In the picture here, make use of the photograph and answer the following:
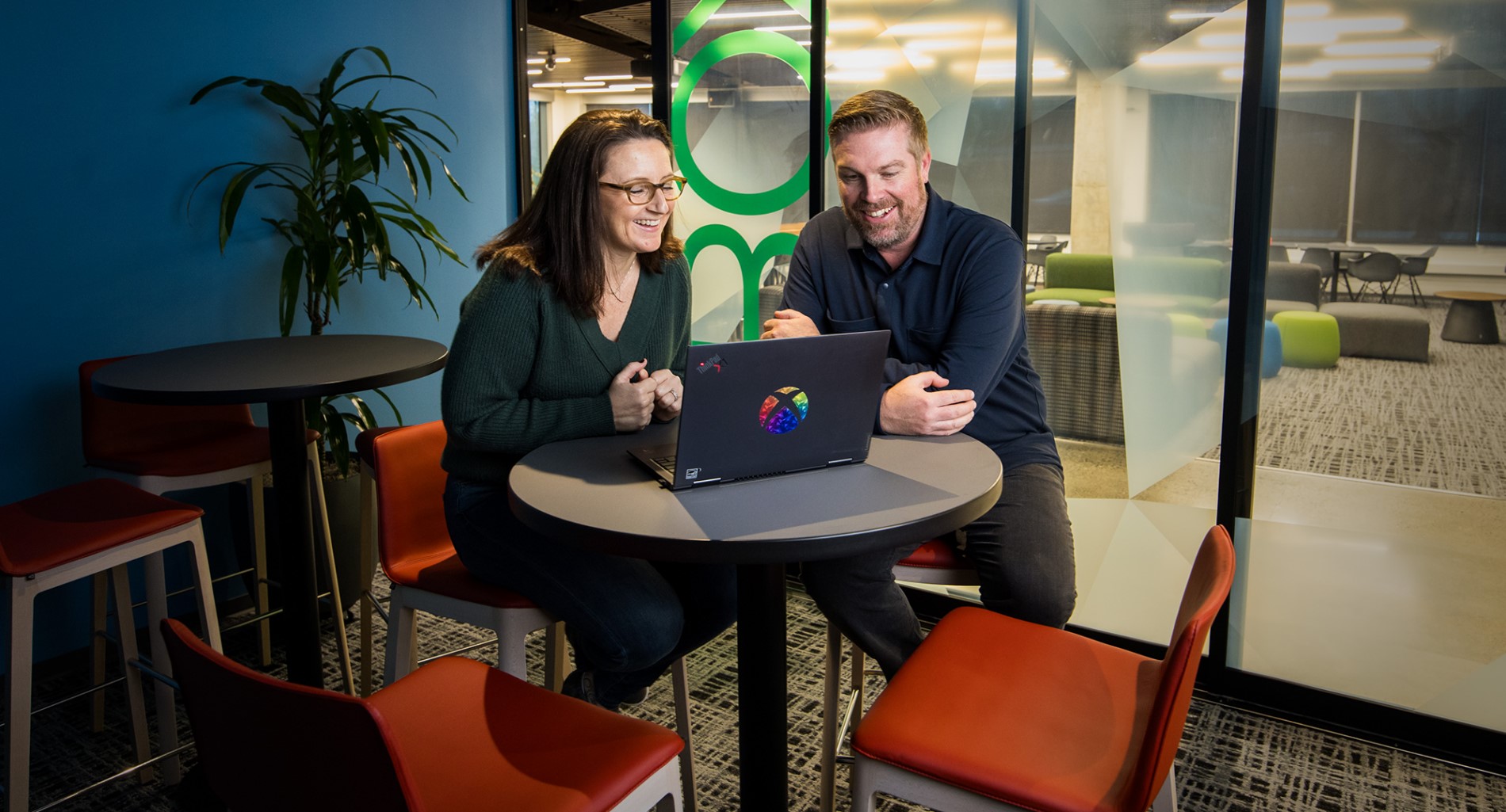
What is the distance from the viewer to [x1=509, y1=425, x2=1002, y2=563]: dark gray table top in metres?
1.25

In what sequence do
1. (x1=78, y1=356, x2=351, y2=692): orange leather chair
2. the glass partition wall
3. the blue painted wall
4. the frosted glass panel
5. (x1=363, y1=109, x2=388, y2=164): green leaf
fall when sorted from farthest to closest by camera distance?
the frosted glass panel
(x1=363, y1=109, x2=388, y2=164): green leaf
the blue painted wall
(x1=78, y1=356, x2=351, y2=692): orange leather chair
the glass partition wall

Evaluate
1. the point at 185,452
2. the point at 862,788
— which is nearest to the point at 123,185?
the point at 185,452

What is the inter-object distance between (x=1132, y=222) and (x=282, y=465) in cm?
222

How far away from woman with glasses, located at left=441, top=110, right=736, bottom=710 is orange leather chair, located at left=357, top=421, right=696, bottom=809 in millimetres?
50

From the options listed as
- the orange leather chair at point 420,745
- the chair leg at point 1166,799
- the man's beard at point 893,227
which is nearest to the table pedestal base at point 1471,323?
the man's beard at point 893,227

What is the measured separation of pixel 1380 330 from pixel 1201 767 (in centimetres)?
113

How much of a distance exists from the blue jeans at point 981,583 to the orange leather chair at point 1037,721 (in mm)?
310

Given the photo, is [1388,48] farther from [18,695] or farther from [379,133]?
[18,695]

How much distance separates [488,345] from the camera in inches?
73.4

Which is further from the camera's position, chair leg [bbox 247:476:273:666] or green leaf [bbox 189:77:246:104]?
green leaf [bbox 189:77:246:104]

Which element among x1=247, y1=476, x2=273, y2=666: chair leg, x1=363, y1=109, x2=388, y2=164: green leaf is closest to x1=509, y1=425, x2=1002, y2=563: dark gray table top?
x1=247, y1=476, x2=273, y2=666: chair leg

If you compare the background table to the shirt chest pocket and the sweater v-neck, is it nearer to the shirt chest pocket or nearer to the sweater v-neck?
the shirt chest pocket

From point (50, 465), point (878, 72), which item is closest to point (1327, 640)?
point (878, 72)

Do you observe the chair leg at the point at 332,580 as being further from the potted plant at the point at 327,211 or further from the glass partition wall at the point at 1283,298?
the glass partition wall at the point at 1283,298
